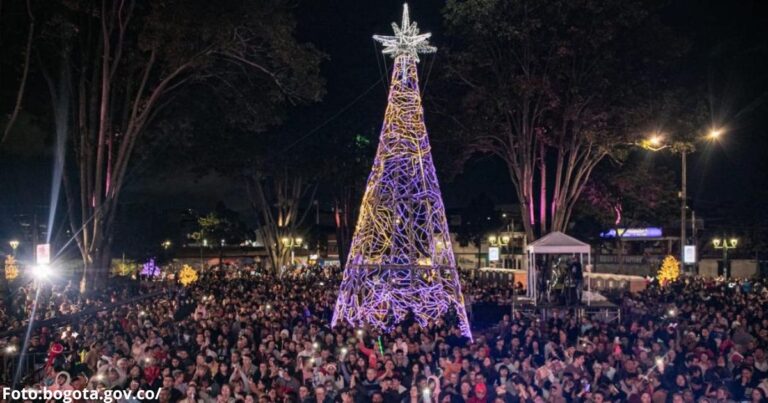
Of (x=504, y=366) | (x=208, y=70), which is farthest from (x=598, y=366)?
(x=208, y=70)

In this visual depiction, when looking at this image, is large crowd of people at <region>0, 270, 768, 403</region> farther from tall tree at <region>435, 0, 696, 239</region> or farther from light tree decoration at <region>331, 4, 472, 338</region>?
tall tree at <region>435, 0, 696, 239</region>

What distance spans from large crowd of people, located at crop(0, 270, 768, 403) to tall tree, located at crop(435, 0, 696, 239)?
7.25 m

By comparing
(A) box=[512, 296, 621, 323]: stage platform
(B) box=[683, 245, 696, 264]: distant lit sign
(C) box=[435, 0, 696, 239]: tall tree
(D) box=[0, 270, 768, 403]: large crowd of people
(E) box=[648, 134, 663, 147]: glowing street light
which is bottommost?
(D) box=[0, 270, 768, 403]: large crowd of people

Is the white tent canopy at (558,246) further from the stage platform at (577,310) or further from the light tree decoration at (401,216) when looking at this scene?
the light tree decoration at (401,216)

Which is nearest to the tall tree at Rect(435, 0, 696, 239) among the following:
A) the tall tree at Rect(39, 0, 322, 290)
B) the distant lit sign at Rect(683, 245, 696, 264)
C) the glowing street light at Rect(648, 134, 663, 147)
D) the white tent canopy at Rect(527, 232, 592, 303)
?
the glowing street light at Rect(648, 134, 663, 147)

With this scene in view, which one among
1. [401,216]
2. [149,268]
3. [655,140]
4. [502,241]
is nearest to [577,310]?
[401,216]

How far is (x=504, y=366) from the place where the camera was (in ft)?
39.2

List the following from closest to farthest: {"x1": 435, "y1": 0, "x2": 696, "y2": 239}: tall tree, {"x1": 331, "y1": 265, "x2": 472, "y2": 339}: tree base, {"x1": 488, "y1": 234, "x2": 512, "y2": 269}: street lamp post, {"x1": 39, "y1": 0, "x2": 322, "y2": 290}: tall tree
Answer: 1. {"x1": 39, "y1": 0, "x2": 322, "y2": 290}: tall tree
2. {"x1": 331, "y1": 265, "x2": 472, "y2": 339}: tree base
3. {"x1": 435, "y1": 0, "x2": 696, "y2": 239}: tall tree
4. {"x1": 488, "y1": 234, "x2": 512, "y2": 269}: street lamp post

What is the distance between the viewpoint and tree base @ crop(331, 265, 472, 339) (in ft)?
63.9

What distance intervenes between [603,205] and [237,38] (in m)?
17.9

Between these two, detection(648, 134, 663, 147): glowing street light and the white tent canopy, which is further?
detection(648, 134, 663, 147): glowing street light

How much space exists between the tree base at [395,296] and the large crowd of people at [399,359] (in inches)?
40.4

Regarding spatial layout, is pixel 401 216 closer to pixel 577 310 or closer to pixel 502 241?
pixel 577 310

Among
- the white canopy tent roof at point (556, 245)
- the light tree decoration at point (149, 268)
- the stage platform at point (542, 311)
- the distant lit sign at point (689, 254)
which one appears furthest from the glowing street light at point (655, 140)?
the light tree decoration at point (149, 268)
